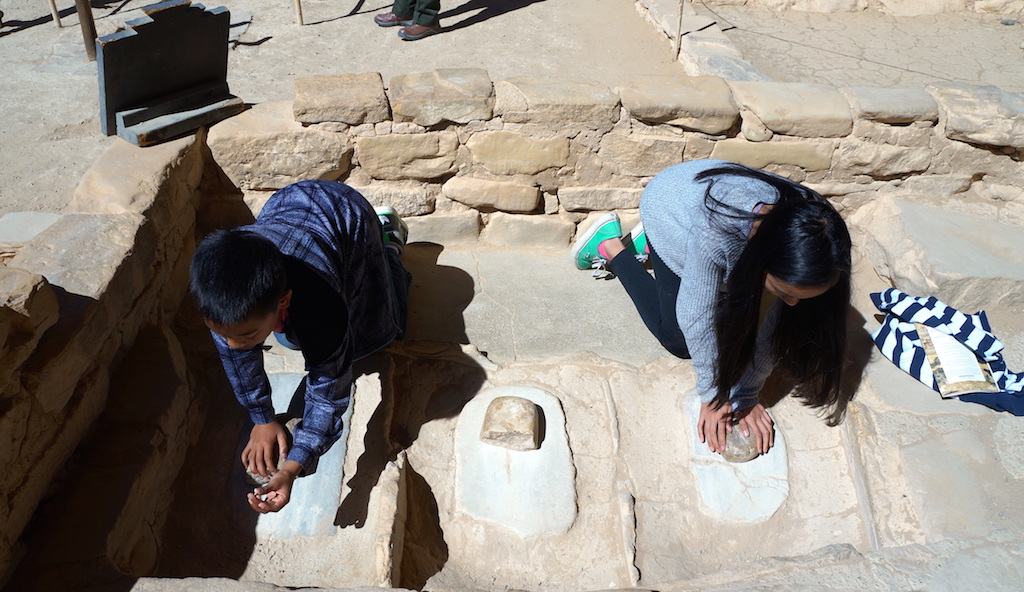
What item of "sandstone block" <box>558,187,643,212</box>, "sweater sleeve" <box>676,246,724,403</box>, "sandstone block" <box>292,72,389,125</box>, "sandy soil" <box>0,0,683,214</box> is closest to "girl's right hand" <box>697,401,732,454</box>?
"sweater sleeve" <box>676,246,724,403</box>

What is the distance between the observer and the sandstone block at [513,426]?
2.29 m

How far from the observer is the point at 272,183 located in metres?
2.85

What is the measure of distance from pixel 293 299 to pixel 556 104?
147cm

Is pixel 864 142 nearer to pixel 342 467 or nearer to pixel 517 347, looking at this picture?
pixel 517 347

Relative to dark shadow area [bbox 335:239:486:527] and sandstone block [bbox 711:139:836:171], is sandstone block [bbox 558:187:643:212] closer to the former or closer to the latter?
sandstone block [bbox 711:139:836:171]

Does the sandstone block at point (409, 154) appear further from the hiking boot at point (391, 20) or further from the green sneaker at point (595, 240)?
the hiking boot at point (391, 20)

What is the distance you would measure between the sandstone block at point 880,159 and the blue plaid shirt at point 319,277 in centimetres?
206

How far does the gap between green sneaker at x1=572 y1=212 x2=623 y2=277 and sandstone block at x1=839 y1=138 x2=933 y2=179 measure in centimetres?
100

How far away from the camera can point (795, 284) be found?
1.80m

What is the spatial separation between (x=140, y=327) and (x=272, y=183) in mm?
865

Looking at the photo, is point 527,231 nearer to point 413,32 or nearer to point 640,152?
point 640,152

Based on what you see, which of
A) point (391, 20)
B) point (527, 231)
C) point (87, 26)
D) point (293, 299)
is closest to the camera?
point (293, 299)

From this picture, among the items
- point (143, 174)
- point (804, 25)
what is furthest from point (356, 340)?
point (804, 25)

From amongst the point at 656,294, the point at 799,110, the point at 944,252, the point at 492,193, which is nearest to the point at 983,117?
the point at 944,252
